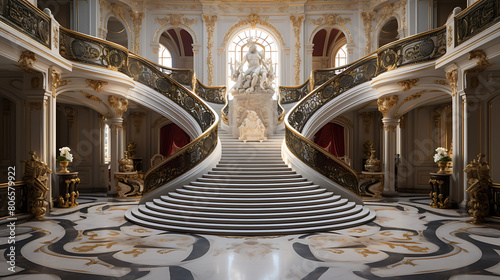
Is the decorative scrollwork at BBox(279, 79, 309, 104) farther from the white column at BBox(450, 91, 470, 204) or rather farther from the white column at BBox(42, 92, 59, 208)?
the white column at BBox(42, 92, 59, 208)

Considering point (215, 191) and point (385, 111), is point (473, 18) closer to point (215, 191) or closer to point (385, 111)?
point (385, 111)

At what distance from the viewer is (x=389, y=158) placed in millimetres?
11023

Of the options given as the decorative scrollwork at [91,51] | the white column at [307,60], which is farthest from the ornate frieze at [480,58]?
the white column at [307,60]

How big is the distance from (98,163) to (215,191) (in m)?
6.96

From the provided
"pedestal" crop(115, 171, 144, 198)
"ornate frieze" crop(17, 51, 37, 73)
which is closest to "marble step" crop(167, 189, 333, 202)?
"pedestal" crop(115, 171, 144, 198)

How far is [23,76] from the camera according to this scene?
787 centimetres

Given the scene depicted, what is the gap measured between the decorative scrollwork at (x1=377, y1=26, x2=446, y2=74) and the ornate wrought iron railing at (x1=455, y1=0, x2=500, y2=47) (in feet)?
2.30

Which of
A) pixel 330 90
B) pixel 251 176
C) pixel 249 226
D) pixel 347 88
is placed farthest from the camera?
pixel 330 90

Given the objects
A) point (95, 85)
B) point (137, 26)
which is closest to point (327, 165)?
point (95, 85)

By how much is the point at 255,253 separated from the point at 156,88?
24.3 ft

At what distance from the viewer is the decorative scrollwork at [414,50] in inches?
318

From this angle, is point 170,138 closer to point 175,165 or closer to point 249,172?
point 175,165

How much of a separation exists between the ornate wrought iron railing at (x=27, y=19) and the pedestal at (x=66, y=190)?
308 centimetres

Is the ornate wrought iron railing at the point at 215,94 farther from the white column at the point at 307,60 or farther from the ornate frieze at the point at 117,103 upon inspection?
the white column at the point at 307,60
